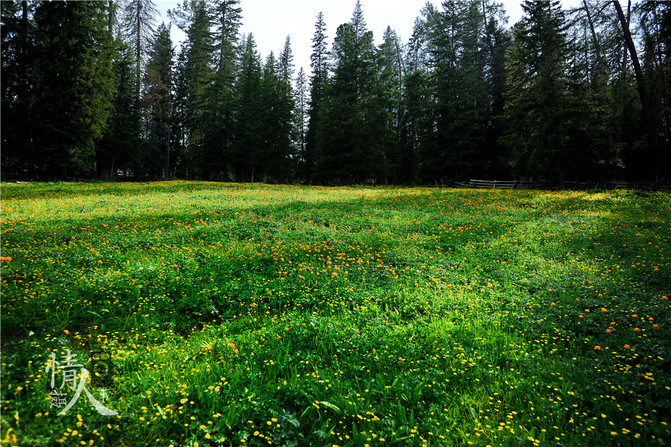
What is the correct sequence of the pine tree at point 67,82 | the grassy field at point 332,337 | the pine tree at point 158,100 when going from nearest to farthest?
the grassy field at point 332,337, the pine tree at point 67,82, the pine tree at point 158,100

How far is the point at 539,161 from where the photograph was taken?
74.9ft

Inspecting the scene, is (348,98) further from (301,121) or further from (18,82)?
(18,82)

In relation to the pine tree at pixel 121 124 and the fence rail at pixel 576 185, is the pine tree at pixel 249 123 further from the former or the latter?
the fence rail at pixel 576 185

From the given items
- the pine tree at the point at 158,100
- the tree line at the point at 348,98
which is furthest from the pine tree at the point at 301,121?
the pine tree at the point at 158,100

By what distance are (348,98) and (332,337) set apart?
3396cm

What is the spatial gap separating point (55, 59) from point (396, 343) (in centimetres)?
3246

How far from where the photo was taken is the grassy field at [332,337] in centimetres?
278

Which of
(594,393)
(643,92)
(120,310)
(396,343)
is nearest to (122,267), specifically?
(120,310)

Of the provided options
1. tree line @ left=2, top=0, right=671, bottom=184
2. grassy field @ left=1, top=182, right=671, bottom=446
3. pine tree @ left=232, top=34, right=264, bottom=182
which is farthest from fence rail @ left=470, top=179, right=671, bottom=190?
pine tree @ left=232, top=34, right=264, bottom=182

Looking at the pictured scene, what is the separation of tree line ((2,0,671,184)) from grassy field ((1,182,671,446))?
58.6 feet

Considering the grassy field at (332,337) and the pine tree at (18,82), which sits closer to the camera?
the grassy field at (332,337)

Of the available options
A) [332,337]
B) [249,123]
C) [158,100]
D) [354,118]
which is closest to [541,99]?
[354,118]

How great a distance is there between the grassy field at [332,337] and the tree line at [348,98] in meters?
17.9

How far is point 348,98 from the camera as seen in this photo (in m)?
34.2
